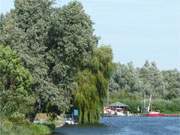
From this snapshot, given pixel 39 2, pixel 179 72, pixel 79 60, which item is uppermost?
pixel 179 72

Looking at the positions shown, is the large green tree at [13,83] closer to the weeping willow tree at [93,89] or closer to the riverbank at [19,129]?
the riverbank at [19,129]

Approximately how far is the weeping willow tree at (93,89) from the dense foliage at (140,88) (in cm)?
4652

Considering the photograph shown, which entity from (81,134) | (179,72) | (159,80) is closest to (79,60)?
(81,134)

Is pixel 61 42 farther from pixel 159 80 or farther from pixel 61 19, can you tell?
pixel 159 80

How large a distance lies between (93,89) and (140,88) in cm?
6221

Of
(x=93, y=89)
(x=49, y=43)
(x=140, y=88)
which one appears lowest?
(x=93, y=89)

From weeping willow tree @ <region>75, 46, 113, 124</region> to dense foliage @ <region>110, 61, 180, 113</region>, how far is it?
46515mm

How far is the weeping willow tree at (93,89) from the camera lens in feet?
190

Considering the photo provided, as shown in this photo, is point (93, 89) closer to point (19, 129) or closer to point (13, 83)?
point (13, 83)

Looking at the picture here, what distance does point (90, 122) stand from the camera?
58.4m

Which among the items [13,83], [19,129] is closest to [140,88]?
[13,83]

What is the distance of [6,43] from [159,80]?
89.3 m

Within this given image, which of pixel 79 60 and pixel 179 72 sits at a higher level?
pixel 179 72

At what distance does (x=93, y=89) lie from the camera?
2304 inches
